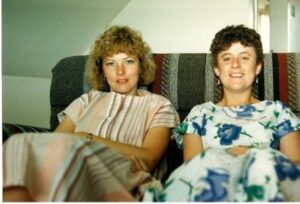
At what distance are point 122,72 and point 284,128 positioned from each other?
1.93ft

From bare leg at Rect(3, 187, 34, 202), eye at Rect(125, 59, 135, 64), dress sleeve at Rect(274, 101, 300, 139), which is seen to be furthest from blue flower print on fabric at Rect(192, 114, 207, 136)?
bare leg at Rect(3, 187, 34, 202)

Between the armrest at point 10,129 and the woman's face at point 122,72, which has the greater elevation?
the woman's face at point 122,72

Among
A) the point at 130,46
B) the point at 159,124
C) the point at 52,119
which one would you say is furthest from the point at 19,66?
the point at 159,124

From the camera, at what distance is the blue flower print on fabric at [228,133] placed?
131 centimetres

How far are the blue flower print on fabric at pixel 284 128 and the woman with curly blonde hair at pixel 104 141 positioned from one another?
0.35 meters

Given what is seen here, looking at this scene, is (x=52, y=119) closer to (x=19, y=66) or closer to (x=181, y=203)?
(x=19, y=66)

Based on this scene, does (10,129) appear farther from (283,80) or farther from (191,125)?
(283,80)

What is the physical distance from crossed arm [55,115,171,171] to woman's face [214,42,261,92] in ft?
0.87

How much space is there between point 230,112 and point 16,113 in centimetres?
134

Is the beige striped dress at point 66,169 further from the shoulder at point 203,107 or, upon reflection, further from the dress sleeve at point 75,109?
the dress sleeve at point 75,109

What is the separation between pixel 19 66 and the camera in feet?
7.04

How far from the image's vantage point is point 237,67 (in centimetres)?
136

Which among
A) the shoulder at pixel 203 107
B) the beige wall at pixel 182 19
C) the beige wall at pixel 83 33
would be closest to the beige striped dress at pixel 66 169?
the shoulder at pixel 203 107

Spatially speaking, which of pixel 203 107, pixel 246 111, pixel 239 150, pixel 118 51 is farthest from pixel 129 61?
pixel 239 150
